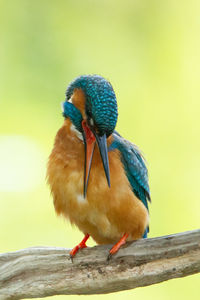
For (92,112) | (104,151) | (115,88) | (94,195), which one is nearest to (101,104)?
(92,112)

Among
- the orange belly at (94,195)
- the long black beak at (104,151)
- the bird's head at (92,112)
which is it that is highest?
the bird's head at (92,112)

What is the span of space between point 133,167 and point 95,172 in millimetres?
345

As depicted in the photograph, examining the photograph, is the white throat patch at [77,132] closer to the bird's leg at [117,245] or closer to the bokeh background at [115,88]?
the bird's leg at [117,245]

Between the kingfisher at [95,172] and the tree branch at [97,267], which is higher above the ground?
the kingfisher at [95,172]

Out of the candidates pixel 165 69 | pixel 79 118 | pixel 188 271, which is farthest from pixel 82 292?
pixel 165 69

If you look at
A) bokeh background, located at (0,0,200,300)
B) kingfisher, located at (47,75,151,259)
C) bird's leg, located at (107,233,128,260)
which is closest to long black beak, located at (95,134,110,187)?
kingfisher, located at (47,75,151,259)

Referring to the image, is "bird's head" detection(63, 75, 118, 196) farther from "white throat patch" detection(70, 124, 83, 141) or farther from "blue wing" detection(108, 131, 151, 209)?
"blue wing" detection(108, 131, 151, 209)

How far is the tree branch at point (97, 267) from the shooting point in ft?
10.2

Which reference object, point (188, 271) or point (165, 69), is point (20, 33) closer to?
point (165, 69)

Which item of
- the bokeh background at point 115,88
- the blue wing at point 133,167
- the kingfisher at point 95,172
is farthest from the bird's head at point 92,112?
the bokeh background at point 115,88

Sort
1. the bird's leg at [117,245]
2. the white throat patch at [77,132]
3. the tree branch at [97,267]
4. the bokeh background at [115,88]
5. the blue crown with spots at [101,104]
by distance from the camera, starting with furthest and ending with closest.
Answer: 1. the bokeh background at [115,88]
2. the white throat patch at [77,132]
3. the bird's leg at [117,245]
4. the blue crown with spots at [101,104]
5. the tree branch at [97,267]

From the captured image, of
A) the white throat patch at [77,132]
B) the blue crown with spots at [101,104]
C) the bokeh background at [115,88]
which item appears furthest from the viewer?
the bokeh background at [115,88]

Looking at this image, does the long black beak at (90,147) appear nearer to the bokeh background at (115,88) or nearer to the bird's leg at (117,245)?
the bird's leg at (117,245)

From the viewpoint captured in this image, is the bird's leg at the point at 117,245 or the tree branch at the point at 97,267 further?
the bird's leg at the point at 117,245
